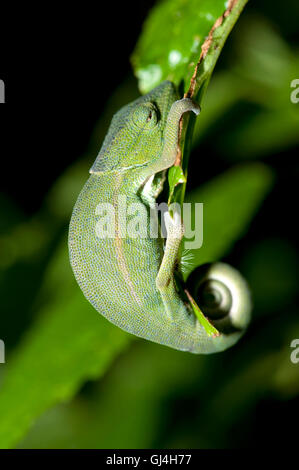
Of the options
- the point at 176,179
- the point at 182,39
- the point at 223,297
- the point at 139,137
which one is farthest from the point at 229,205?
the point at 176,179

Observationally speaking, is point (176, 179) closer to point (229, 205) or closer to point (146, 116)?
point (146, 116)

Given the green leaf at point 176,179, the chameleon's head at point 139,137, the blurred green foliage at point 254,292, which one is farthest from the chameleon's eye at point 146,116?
the blurred green foliage at point 254,292

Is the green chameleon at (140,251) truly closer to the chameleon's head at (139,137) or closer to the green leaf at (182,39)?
the chameleon's head at (139,137)

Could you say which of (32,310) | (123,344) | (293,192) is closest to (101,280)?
(123,344)

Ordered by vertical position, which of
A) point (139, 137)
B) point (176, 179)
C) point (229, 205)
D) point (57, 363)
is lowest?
point (57, 363)

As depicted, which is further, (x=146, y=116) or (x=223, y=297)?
(x=223, y=297)

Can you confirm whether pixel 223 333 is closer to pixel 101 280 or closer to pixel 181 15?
pixel 101 280
